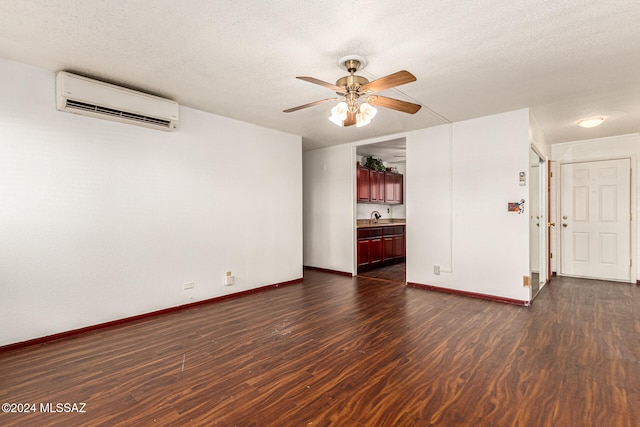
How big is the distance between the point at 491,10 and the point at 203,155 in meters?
3.45

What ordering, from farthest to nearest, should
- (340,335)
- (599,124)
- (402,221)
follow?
Answer: (402,221) → (599,124) → (340,335)

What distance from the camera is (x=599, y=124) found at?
4.49 m

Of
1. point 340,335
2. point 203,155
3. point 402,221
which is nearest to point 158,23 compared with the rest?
point 203,155

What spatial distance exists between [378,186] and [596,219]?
158 inches

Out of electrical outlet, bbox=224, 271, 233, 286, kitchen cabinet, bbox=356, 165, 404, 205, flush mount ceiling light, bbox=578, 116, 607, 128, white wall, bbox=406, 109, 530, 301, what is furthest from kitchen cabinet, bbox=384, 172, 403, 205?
electrical outlet, bbox=224, 271, 233, 286

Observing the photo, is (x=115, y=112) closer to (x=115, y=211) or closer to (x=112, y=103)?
(x=112, y=103)

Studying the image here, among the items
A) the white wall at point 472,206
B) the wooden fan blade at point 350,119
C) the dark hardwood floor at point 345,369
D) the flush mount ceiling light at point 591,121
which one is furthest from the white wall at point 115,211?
the flush mount ceiling light at point 591,121

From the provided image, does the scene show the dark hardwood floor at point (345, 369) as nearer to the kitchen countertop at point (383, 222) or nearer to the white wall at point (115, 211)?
the white wall at point (115, 211)

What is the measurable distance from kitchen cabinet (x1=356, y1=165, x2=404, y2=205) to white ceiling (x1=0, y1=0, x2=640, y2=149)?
9.64ft

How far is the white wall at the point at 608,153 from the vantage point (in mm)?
5137

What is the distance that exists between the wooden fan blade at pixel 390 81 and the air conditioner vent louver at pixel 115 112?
2455mm

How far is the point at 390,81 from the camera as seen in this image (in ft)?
7.49

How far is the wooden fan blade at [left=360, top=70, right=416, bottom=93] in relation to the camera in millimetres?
2152

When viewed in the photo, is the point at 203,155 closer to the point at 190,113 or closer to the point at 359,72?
the point at 190,113
